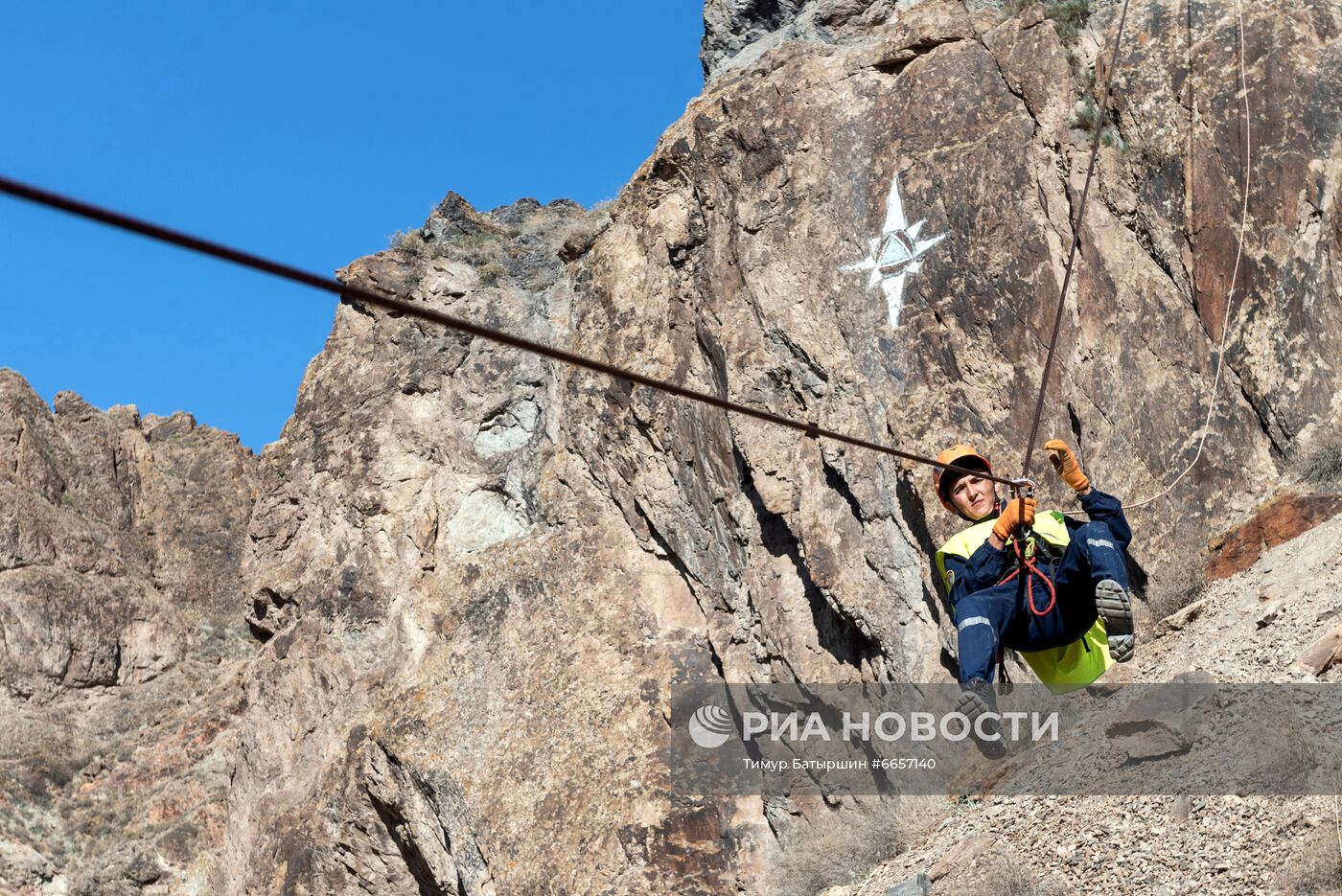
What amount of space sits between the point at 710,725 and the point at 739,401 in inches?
128

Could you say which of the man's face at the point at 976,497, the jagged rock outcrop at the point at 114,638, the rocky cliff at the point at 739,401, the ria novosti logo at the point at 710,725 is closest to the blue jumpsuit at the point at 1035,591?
the man's face at the point at 976,497

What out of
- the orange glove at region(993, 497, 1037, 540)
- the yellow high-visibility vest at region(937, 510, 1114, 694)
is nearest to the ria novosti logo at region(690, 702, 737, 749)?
the yellow high-visibility vest at region(937, 510, 1114, 694)

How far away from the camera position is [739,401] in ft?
50.2

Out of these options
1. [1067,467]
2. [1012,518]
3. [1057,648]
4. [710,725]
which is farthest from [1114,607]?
[710,725]

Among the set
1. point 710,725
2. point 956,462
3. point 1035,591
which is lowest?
point 1035,591

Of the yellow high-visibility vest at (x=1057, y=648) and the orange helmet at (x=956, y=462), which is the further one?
the orange helmet at (x=956, y=462)

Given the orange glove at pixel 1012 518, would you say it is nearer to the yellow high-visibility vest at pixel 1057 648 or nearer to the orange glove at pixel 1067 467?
the yellow high-visibility vest at pixel 1057 648

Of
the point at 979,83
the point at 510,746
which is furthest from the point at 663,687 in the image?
the point at 979,83

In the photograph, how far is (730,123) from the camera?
1638 centimetres

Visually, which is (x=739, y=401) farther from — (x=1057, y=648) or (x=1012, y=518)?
(x=1012, y=518)

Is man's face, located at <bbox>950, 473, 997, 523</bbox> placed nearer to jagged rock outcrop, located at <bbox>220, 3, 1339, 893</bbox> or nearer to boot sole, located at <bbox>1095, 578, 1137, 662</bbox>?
boot sole, located at <bbox>1095, 578, 1137, 662</bbox>

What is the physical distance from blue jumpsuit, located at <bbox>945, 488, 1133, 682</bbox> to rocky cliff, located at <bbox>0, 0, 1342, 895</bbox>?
4.21 m

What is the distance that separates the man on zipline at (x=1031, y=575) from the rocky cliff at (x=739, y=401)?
164 inches

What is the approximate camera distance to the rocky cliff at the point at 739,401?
511 inches
